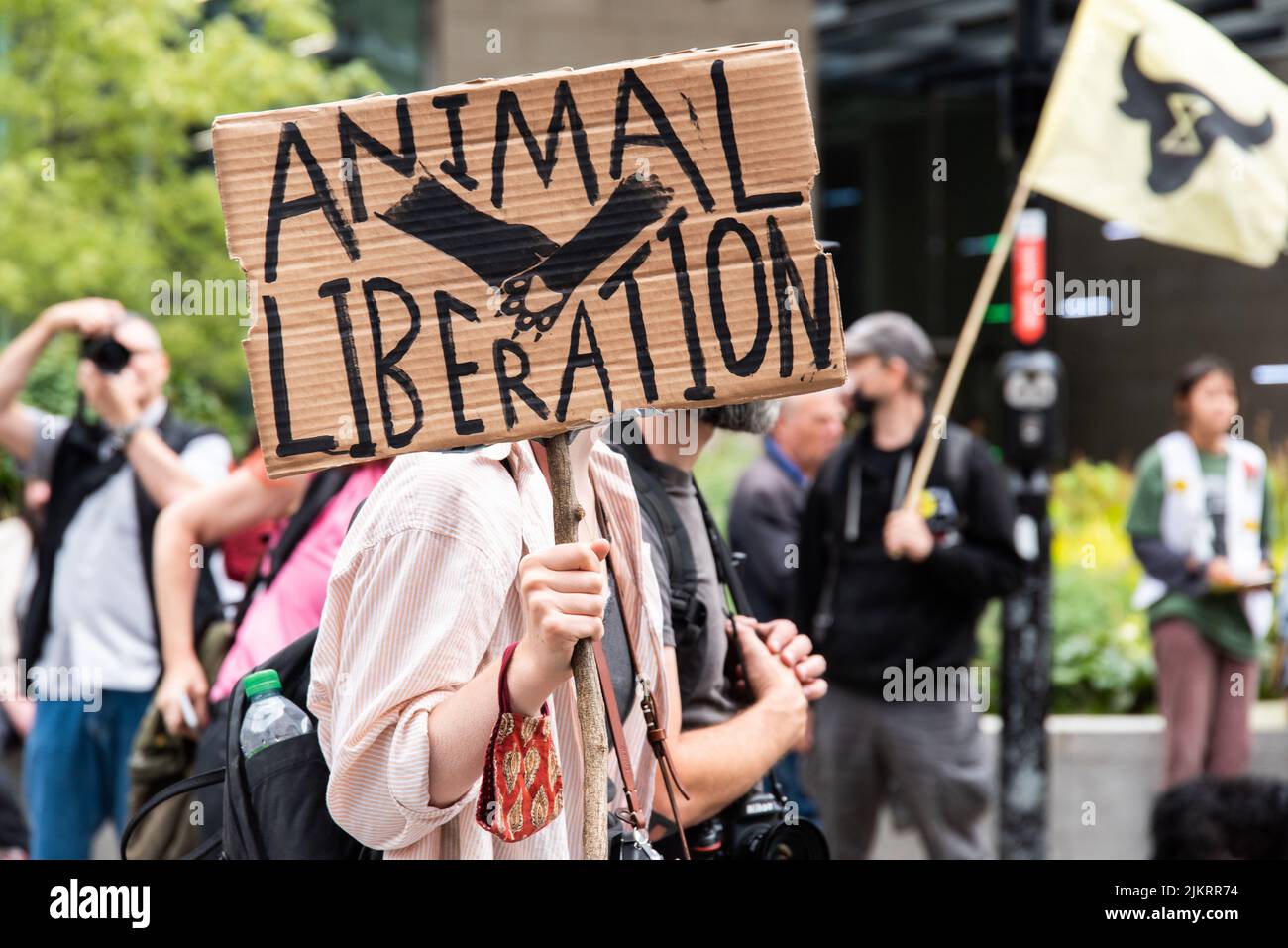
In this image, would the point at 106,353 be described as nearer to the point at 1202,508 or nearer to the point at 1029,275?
the point at 1029,275

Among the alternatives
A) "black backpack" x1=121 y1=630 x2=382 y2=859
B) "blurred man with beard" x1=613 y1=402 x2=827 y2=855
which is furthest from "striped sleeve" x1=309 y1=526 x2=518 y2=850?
"blurred man with beard" x1=613 y1=402 x2=827 y2=855

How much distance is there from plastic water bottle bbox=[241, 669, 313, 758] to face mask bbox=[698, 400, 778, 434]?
1.12m

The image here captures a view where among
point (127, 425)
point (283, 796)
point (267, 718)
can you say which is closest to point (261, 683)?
point (267, 718)

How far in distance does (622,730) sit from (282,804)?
518mm

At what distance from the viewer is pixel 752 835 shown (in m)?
2.99

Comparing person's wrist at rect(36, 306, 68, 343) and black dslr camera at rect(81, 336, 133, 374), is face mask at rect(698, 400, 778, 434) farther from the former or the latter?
person's wrist at rect(36, 306, 68, 343)

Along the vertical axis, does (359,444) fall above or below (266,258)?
below

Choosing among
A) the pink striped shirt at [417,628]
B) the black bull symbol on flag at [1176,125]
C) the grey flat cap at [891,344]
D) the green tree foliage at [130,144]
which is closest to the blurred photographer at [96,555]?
the grey flat cap at [891,344]
